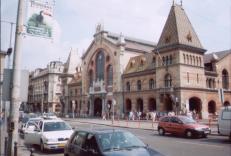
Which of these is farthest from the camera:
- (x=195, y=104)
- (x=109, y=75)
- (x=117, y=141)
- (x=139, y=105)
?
(x=109, y=75)

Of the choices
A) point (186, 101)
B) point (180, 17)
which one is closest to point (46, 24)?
point (186, 101)

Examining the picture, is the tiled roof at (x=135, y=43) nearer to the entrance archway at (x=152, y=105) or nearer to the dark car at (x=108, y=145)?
the entrance archway at (x=152, y=105)

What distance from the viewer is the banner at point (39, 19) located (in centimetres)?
1040

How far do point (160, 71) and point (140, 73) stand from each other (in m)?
6.75

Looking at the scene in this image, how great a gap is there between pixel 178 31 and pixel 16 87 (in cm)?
4124

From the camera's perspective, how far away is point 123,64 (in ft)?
203

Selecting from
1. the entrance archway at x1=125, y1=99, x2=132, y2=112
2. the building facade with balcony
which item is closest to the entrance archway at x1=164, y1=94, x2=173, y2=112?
the entrance archway at x1=125, y1=99, x2=132, y2=112

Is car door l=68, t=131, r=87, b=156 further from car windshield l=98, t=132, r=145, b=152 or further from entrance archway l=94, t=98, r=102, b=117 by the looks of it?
entrance archway l=94, t=98, r=102, b=117

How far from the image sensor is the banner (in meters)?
10.4

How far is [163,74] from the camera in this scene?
4953 cm

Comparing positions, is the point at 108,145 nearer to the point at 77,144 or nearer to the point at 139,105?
the point at 77,144

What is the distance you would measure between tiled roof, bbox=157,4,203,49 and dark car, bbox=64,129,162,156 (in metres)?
39.5

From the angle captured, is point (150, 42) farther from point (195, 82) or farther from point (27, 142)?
point (27, 142)

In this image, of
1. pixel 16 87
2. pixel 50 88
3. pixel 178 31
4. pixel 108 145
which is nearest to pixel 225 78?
pixel 178 31
